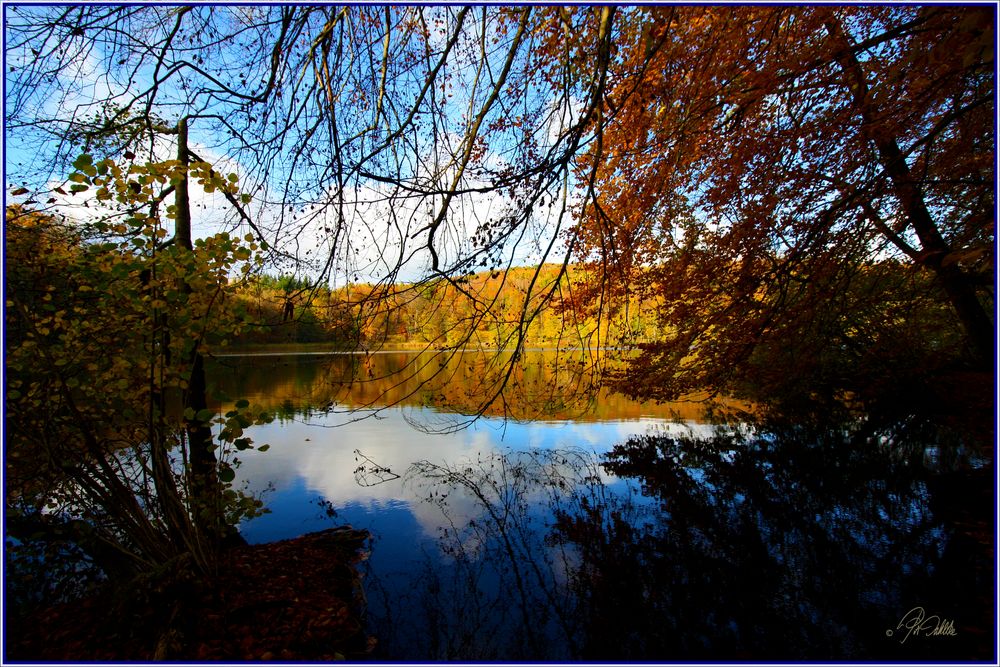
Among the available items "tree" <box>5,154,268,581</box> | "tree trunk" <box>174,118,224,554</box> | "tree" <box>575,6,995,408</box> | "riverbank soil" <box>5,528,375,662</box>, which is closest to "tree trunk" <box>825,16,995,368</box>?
"tree" <box>575,6,995,408</box>

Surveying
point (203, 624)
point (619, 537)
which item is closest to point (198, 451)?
point (203, 624)

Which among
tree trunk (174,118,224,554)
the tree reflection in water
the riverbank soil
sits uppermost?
tree trunk (174,118,224,554)

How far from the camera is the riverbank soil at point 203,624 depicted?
93.4 inches

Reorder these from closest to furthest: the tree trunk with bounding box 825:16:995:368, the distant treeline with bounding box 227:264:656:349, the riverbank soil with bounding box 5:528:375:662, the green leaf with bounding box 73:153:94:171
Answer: the green leaf with bounding box 73:153:94:171 < the distant treeline with bounding box 227:264:656:349 < the riverbank soil with bounding box 5:528:375:662 < the tree trunk with bounding box 825:16:995:368

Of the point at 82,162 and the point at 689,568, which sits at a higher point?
the point at 82,162

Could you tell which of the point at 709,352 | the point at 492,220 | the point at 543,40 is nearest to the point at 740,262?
the point at 709,352

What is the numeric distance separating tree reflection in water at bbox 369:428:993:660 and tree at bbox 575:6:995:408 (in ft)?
4.72

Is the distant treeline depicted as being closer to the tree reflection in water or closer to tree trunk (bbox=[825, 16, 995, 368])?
the tree reflection in water

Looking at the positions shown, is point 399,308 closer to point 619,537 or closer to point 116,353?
point 116,353

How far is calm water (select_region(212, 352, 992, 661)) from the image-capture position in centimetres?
Answer: 288

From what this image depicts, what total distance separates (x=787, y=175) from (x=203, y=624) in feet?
18.0

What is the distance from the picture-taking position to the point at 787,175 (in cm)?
433

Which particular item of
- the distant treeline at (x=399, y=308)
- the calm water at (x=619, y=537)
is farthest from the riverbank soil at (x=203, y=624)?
the distant treeline at (x=399, y=308)

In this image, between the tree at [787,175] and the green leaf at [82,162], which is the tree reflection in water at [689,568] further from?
the green leaf at [82,162]
